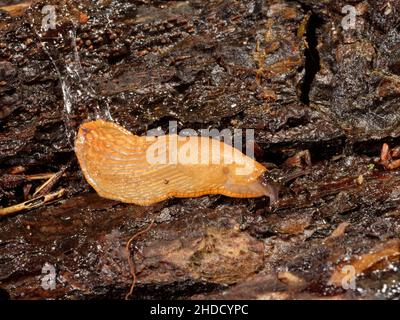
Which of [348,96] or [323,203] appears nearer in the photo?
[323,203]

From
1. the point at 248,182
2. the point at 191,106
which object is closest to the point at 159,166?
the point at 191,106

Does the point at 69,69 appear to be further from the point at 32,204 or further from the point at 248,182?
the point at 248,182

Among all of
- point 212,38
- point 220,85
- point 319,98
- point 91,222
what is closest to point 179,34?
point 212,38

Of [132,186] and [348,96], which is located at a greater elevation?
[348,96]
